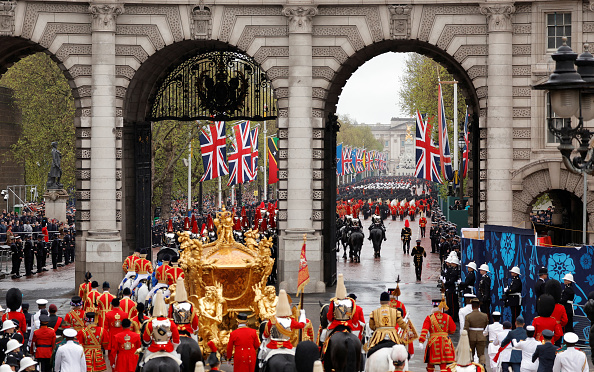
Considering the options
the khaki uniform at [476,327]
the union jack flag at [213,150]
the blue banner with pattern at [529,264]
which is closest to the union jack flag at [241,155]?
the union jack flag at [213,150]

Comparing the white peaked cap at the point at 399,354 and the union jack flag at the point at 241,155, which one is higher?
the union jack flag at the point at 241,155

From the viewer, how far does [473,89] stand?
34.7 meters

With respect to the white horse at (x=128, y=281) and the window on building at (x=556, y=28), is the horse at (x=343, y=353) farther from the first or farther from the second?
the window on building at (x=556, y=28)

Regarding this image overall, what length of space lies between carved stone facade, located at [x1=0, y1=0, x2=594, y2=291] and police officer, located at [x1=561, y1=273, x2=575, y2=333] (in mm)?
9026

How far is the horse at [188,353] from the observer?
58.7 feet

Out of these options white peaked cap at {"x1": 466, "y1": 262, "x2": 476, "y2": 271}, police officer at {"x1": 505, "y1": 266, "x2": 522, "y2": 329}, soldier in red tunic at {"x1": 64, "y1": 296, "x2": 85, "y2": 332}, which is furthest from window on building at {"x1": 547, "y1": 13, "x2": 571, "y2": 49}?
soldier in red tunic at {"x1": 64, "y1": 296, "x2": 85, "y2": 332}

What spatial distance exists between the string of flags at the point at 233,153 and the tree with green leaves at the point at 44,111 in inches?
549

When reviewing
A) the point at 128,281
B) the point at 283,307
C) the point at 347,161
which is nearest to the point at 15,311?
the point at 128,281

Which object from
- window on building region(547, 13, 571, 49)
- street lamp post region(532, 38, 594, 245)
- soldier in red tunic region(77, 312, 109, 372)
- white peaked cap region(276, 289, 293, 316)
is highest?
window on building region(547, 13, 571, 49)

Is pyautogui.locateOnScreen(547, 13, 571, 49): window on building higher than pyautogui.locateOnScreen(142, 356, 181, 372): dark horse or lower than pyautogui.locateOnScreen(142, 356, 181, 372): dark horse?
higher

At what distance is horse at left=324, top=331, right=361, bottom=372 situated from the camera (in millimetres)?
17969

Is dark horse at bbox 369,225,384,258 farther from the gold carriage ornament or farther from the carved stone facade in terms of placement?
the gold carriage ornament

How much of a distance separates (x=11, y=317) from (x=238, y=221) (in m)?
24.6

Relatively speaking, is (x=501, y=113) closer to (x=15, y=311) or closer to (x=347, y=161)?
(x=15, y=311)
